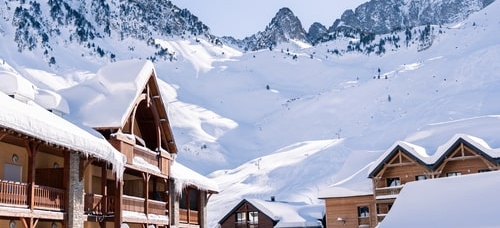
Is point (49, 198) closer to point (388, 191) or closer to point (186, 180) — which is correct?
point (186, 180)

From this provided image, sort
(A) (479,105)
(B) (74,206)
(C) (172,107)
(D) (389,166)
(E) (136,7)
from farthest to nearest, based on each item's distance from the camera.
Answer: (E) (136,7) → (C) (172,107) → (A) (479,105) → (D) (389,166) → (B) (74,206)

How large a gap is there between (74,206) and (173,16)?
166m

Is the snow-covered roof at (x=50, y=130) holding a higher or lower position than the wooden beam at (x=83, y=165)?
higher

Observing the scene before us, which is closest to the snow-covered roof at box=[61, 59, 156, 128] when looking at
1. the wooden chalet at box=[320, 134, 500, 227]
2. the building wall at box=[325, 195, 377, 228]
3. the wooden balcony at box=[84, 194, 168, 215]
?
the wooden balcony at box=[84, 194, 168, 215]

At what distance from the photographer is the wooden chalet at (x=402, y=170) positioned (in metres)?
32.9

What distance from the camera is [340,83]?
134m

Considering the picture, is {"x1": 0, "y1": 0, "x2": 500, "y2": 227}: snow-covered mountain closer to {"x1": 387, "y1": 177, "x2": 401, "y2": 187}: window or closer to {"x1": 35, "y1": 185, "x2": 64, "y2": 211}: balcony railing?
{"x1": 387, "y1": 177, "x2": 401, "y2": 187}: window

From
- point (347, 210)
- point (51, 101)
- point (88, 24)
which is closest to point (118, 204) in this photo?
point (51, 101)

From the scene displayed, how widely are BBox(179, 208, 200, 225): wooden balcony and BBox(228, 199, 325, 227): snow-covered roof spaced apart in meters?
16.6

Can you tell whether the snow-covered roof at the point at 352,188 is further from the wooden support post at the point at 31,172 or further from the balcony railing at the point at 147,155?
the wooden support post at the point at 31,172

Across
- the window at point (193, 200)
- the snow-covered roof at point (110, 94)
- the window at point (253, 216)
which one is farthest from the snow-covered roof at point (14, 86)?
the window at point (253, 216)

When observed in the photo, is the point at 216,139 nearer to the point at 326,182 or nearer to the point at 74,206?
the point at 326,182

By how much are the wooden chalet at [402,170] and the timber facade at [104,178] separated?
370 inches

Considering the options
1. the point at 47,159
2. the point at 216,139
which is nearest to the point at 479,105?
the point at 216,139
